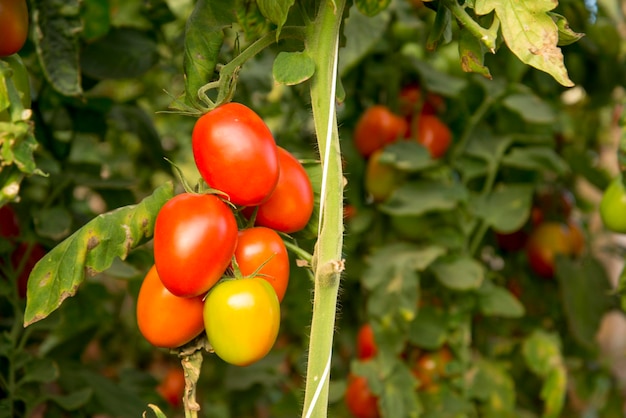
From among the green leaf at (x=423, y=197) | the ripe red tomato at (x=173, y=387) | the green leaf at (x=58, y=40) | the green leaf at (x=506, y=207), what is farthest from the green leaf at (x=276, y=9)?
the ripe red tomato at (x=173, y=387)

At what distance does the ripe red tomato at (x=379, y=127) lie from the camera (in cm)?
129

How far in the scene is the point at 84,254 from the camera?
59 cm

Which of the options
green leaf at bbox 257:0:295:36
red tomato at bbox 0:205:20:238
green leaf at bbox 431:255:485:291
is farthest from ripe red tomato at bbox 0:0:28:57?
green leaf at bbox 431:255:485:291

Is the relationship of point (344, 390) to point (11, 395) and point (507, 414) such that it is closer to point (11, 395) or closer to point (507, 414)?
point (507, 414)

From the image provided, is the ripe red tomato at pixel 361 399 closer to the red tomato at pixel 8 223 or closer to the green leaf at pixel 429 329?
the green leaf at pixel 429 329

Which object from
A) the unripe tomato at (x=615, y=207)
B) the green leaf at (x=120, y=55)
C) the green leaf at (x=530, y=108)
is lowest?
the green leaf at (x=530, y=108)

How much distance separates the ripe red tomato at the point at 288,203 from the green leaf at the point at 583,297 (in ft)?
2.79

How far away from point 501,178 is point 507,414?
1.46 feet

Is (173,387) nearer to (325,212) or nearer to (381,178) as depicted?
(381,178)

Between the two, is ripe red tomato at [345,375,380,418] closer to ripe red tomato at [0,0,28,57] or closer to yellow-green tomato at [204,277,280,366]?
yellow-green tomato at [204,277,280,366]

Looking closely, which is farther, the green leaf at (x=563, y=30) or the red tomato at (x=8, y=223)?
the red tomato at (x=8, y=223)

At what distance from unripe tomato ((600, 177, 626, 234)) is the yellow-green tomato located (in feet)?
1.61

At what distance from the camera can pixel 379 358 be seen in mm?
1227

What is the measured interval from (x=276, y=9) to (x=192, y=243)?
20 cm
